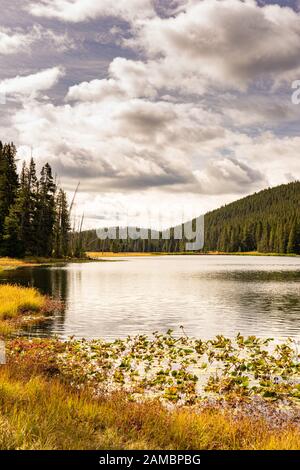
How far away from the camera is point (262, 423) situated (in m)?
9.09

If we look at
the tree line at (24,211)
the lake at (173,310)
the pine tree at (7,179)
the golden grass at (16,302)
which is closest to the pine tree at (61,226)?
the tree line at (24,211)

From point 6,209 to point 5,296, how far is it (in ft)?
189

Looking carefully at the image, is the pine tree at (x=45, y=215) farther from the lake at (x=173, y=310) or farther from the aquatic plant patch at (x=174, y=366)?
the aquatic plant patch at (x=174, y=366)

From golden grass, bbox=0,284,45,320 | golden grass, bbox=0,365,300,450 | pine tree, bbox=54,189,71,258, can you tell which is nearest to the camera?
golden grass, bbox=0,365,300,450

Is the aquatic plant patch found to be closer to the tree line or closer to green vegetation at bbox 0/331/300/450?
green vegetation at bbox 0/331/300/450

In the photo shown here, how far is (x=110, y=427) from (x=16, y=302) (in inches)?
790

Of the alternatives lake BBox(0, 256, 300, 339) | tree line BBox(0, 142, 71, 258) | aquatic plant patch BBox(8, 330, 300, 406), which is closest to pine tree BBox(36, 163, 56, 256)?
tree line BBox(0, 142, 71, 258)

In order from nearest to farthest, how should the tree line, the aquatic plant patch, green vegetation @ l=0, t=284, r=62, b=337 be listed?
the aquatic plant patch, green vegetation @ l=0, t=284, r=62, b=337, the tree line

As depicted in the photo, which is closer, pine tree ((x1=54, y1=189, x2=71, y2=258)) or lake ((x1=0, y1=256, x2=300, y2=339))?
lake ((x1=0, y1=256, x2=300, y2=339))

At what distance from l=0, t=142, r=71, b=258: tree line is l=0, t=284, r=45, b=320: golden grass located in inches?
1850

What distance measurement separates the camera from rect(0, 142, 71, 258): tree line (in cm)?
7756

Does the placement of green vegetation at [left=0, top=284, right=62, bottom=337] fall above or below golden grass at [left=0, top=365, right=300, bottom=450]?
below
